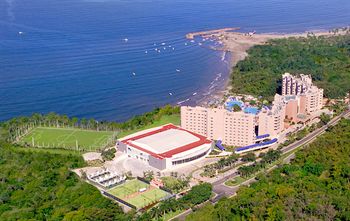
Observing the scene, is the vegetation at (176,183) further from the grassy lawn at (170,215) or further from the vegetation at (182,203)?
the grassy lawn at (170,215)

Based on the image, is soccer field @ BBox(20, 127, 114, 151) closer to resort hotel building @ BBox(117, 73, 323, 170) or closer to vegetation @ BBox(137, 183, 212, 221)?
resort hotel building @ BBox(117, 73, 323, 170)

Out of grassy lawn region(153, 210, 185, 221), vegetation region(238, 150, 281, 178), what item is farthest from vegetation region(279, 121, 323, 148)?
grassy lawn region(153, 210, 185, 221)

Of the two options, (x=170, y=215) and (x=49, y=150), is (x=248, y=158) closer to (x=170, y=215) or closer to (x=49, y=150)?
(x=170, y=215)

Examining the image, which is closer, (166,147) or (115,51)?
(166,147)

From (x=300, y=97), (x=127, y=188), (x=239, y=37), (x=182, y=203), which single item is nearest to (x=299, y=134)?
(x=300, y=97)

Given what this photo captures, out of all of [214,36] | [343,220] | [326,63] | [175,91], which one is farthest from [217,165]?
[214,36]

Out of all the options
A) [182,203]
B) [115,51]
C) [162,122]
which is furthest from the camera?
[115,51]
